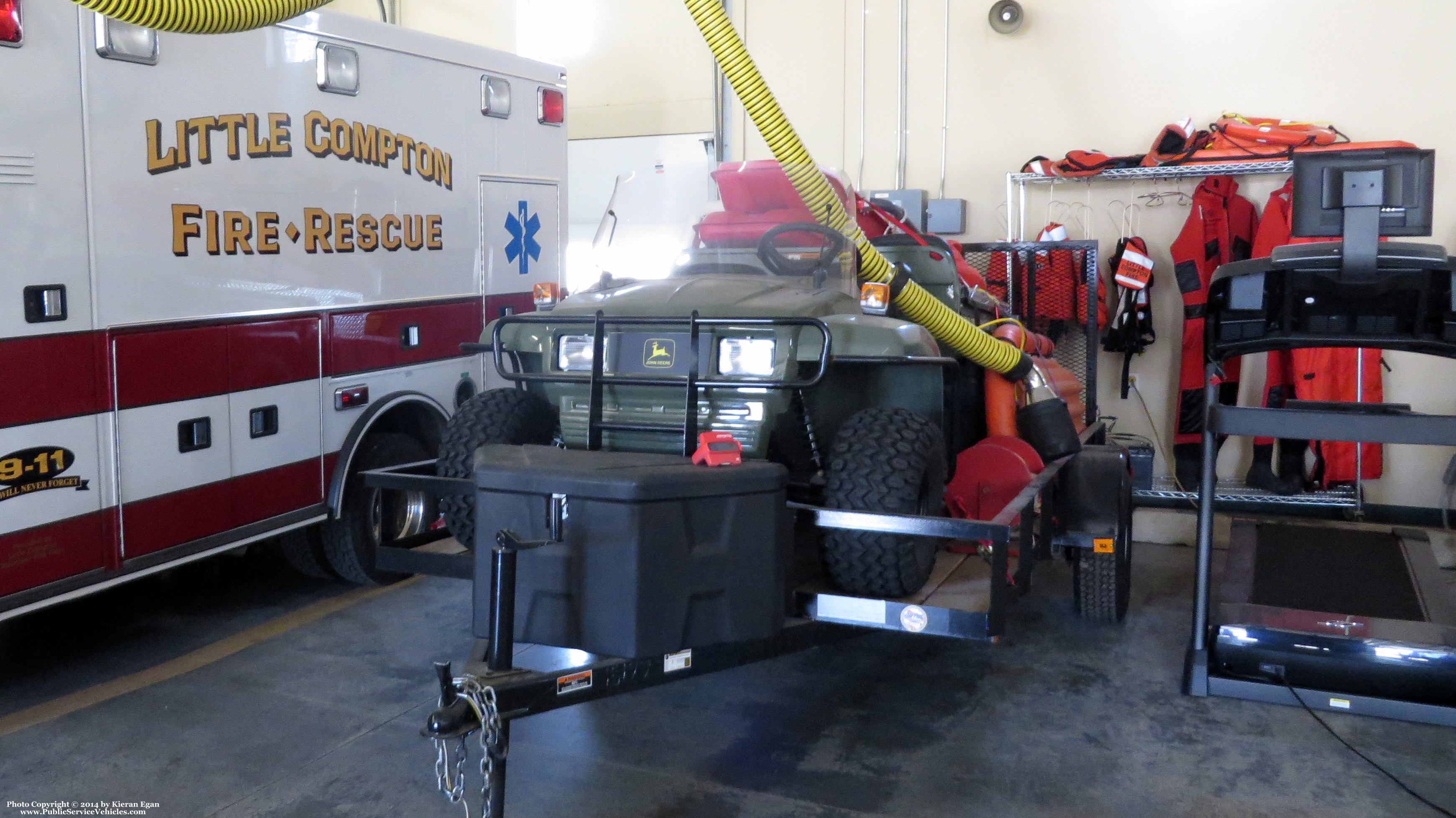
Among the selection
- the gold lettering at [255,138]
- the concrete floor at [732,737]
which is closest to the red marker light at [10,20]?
the gold lettering at [255,138]

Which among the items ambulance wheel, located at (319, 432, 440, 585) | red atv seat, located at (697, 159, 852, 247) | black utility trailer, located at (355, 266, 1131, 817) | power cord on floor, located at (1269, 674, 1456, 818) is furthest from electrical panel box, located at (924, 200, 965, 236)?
black utility trailer, located at (355, 266, 1131, 817)

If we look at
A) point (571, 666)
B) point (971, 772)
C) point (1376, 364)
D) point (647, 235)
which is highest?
point (647, 235)

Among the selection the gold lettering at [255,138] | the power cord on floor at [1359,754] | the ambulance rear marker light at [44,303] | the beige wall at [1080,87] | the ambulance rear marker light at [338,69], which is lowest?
the power cord on floor at [1359,754]

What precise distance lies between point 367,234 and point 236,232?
29.3 inches

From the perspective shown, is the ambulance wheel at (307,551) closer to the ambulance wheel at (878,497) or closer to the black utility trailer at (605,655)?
the black utility trailer at (605,655)

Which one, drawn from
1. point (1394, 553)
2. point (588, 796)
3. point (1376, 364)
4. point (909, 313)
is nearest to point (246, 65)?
point (909, 313)

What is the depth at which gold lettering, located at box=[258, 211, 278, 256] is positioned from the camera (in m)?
4.65

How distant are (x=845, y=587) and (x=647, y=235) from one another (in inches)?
86.1

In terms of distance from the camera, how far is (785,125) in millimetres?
3982

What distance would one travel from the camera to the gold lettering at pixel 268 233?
4.65 meters

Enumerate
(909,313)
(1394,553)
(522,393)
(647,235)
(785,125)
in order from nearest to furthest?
(785,125) → (522,393) → (909,313) → (647,235) → (1394,553)

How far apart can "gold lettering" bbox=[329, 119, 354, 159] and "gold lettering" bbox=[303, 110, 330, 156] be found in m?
0.03

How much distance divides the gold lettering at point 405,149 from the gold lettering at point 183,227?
4.01 ft

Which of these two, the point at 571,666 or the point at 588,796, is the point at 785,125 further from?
the point at 588,796
